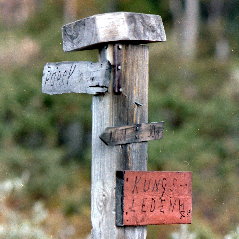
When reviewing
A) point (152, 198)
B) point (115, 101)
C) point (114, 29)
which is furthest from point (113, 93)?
point (152, 198)

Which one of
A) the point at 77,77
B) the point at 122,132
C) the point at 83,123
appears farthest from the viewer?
the point at 83,123

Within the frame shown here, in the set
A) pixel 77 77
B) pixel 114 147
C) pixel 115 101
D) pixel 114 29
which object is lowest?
pixel 114 147

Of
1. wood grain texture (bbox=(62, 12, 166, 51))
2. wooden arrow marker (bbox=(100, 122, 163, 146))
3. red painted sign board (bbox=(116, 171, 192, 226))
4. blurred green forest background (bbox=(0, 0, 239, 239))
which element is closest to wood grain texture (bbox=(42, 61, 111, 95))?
wood grain texture (bbox=(62, 12, 166, 51))

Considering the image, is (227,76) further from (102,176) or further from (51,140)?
(102,176)

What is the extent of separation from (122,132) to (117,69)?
12.7 inches

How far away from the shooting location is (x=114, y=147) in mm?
5113

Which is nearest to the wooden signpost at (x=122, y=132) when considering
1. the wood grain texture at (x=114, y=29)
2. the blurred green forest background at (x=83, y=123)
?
the wood grain texture at (x=114, y=29)

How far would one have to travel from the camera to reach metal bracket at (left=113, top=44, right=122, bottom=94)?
16.7ft

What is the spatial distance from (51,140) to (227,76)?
7675mm

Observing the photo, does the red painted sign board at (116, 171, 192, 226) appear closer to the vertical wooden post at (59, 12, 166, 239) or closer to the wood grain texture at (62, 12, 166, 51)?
the vertical wooden post at (59, 12, 166, 239)

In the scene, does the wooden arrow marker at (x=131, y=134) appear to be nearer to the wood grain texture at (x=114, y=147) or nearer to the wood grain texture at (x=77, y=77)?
the wood grain texture at (x=114, y=147)

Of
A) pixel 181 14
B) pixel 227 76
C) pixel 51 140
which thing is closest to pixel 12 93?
pixel 51 140

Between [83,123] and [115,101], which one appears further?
[83,123]

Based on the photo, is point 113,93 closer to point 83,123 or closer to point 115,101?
point 115,101
